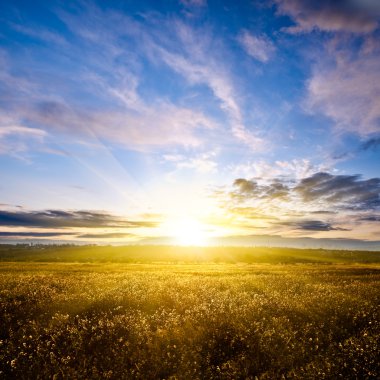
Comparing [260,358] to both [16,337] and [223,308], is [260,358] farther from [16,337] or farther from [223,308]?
[16,337]

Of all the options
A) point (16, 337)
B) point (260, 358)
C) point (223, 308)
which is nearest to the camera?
point (260, 358)

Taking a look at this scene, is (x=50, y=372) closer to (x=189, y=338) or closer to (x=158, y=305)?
(x=189, y=338)

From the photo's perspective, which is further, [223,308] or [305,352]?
[223,308]

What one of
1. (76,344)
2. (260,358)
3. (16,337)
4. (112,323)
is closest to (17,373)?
(76,344)

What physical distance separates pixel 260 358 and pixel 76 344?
19.7ft

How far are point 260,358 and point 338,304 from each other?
26.4ft

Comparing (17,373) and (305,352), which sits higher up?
(305,352)

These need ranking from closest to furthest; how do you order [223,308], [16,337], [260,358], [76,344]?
1. [260,358]
2. [76,344]
3. [16,337]
4. [223,308]

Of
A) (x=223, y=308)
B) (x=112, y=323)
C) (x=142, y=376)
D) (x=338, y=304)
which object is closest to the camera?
(x=142, y=376)

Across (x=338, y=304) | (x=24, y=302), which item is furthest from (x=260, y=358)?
(x=24, y=302)

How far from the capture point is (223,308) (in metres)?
14.2

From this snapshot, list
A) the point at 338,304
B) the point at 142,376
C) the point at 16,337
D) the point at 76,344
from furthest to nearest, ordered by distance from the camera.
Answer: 1. the point at 338,304
2. the point at 16,337
3. the point at 76,344
4. the point at 142,376

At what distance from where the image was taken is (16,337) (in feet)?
36.6

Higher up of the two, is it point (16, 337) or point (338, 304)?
point (338, 304)
